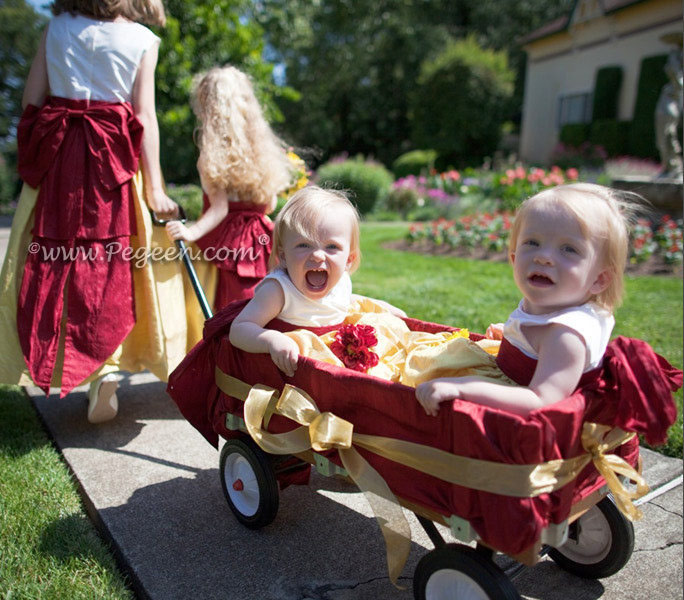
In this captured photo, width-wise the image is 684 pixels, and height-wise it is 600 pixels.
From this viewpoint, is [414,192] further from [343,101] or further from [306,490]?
[343,101]

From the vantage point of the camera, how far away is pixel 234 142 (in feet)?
10.6

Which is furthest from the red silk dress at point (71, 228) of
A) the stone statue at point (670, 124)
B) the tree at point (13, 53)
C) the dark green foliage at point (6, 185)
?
the tree at point (13, 53)

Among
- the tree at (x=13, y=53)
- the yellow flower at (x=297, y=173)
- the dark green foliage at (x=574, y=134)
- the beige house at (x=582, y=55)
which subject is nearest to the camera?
the yellow flower at (x=297, y=173)

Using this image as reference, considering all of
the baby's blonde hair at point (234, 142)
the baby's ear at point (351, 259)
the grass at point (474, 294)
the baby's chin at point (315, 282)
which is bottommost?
the grass at point (474, 294)

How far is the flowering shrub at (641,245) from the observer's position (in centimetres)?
698

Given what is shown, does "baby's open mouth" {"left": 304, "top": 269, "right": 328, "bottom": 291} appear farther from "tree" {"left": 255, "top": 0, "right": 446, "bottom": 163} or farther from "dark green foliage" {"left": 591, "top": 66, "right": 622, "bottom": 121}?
"tree" {"left": 255, "top": 0, "right": 446, "bottom": 163}

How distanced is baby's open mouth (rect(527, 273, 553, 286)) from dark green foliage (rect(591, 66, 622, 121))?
57.0ft

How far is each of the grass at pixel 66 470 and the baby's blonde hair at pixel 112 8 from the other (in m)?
2.01

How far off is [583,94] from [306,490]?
18.7 meters

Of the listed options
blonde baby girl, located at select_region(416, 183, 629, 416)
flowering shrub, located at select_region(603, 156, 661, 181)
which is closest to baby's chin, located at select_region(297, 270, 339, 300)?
blonde baby girl, located at select_region(416, 183, 629, 416)

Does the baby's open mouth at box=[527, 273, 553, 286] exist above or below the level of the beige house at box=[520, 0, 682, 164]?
below

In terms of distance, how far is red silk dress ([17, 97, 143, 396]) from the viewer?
289cm

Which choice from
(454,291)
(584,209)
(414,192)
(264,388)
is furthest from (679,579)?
(414,192)

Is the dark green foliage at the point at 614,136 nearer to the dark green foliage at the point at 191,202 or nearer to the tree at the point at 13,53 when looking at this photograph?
the dark green foliage at the point at 191,202
